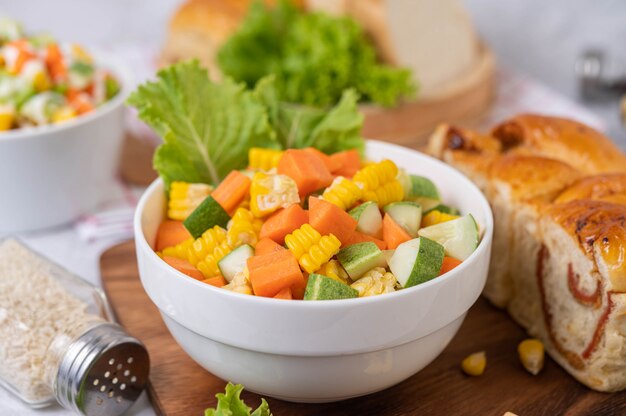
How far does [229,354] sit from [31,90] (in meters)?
1.74

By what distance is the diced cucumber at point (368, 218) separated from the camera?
231 cm

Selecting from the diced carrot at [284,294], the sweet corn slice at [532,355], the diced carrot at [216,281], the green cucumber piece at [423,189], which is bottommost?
the sweet corn slice at [532,355]

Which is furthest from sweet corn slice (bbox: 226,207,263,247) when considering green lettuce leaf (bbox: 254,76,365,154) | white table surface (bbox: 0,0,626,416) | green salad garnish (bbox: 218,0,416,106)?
white table surface (bbox: 0,0,626,416)

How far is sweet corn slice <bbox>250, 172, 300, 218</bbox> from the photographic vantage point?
2.34 meters

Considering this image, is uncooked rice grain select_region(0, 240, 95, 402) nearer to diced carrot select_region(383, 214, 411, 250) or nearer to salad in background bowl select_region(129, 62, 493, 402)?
salad in background bowl select_region(129, 62, 493, 402)

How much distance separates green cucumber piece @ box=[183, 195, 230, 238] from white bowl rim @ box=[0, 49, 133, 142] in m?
0.68

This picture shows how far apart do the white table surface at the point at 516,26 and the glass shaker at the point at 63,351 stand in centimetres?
305

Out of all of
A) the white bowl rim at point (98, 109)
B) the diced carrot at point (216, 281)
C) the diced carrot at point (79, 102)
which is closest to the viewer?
the diced carrot at point (216, 281)

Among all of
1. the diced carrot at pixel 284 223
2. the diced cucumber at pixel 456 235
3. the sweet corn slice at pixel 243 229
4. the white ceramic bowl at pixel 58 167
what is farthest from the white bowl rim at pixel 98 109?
the diced cucumber at pixel 456 235

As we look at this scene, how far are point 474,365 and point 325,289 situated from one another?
2.21 ft

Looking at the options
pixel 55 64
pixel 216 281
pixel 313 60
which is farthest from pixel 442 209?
pixel 55 64

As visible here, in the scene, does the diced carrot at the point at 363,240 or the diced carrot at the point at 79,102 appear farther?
the diced carrot at the point at 79,102

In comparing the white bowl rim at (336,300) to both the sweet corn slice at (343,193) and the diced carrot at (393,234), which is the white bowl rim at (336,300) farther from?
the sweet corn slice at (343,193)

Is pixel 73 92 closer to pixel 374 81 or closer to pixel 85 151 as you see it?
pixel 85 151
